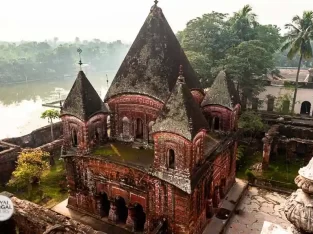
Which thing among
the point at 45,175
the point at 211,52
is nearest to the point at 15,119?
the point at 45,175

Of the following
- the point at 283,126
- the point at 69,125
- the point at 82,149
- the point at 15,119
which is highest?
the point at 69,125

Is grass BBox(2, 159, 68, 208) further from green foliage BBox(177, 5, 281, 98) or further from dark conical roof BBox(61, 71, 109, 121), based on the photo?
green foliage BBox(177, 5, 281, 98)

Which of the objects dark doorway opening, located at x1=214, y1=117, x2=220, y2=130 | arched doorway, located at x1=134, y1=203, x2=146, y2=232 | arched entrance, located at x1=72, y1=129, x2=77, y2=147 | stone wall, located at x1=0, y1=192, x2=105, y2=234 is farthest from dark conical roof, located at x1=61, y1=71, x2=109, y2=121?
dark doorway opening, located at x1=214, y1=117, x2=220, y2=130

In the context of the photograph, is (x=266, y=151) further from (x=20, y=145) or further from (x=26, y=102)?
(x=26, y=102)

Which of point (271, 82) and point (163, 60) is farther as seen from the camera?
point (271, 82)

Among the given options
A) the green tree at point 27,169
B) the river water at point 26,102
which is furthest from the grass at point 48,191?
the river water at point 26,102

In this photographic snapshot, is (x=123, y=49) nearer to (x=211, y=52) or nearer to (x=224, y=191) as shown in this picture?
(x=211, y=52)

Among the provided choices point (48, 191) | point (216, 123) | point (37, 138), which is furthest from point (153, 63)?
point (37, 138)
